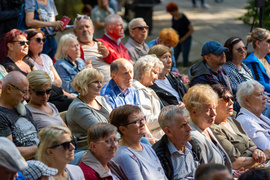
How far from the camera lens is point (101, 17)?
395 inches

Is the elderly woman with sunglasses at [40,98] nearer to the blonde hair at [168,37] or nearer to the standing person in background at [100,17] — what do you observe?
the blonde hair at [168,37]

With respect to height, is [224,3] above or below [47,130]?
below

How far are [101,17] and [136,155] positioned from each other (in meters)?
6.17

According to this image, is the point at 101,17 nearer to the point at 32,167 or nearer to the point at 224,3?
the point at 32,167

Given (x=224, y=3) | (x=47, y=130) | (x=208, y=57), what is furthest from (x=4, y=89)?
(x=224, y=3)

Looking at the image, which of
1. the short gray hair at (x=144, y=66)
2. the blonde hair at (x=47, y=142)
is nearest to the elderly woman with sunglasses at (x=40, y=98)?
the blonde hair at (x=47, y=142)

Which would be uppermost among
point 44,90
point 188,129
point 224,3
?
point 44,90

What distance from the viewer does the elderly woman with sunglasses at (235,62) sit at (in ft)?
23.5

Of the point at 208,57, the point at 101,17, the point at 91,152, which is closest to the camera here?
the point at 91,152

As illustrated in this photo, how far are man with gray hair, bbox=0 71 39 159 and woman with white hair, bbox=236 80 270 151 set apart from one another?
8.95 ft

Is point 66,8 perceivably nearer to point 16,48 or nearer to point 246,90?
point 16,48

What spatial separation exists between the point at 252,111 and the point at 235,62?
152 cm

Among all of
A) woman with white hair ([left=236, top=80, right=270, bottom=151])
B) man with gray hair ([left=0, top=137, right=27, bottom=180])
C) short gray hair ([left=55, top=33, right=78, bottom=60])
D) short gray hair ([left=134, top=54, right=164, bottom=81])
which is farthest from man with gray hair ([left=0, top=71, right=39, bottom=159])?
woman with white hair ([left=236, top=80, right=270, bottom=151])

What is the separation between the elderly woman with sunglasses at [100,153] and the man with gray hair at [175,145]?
73cm
